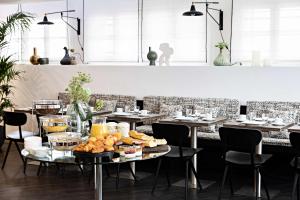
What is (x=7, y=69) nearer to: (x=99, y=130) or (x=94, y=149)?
(x=99, y=130)

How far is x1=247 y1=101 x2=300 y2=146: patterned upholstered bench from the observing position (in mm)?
5504

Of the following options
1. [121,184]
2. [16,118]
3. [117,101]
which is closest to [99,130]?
[121,184]

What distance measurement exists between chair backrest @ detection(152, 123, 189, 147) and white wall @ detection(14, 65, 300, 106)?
1.98 metres

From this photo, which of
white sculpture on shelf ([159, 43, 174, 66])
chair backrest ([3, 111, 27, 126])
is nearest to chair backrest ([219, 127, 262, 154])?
chair backrest ([3, 111, 27, 126])

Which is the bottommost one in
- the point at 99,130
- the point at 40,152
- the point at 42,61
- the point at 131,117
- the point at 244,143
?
the point at 244,143

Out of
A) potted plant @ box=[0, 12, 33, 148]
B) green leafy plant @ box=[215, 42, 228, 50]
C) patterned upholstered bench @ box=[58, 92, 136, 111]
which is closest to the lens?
green leafy plant @ box=[215, 42, 228, 50]

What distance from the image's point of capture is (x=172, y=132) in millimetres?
4605

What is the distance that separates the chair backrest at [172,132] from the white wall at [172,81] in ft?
6.51

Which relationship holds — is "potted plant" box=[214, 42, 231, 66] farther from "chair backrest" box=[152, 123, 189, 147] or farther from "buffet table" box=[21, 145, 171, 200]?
"buffet table" box=[21, 145, 171, 200]

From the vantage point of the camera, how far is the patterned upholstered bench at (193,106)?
Answer: 6113 mm

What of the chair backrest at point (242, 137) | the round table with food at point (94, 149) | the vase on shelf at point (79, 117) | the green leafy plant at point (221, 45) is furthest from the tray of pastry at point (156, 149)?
the green leafy plant at point (221, 45)

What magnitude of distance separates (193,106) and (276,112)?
1.21 metres

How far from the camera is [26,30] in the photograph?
9.27 meters

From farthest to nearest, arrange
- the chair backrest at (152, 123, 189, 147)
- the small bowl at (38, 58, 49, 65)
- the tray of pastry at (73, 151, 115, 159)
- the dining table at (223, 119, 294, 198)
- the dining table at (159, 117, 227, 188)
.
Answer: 1. the small bowl at (38, 58, 49, 65)
2. the dining table at (159, 117, 227, 188)
3. the dining table at (223, 119, 294, 198)
4. the chair backrest at (152, 123, 189, 147)
5. the tray of pastry at (73, 151, 115, 159)
